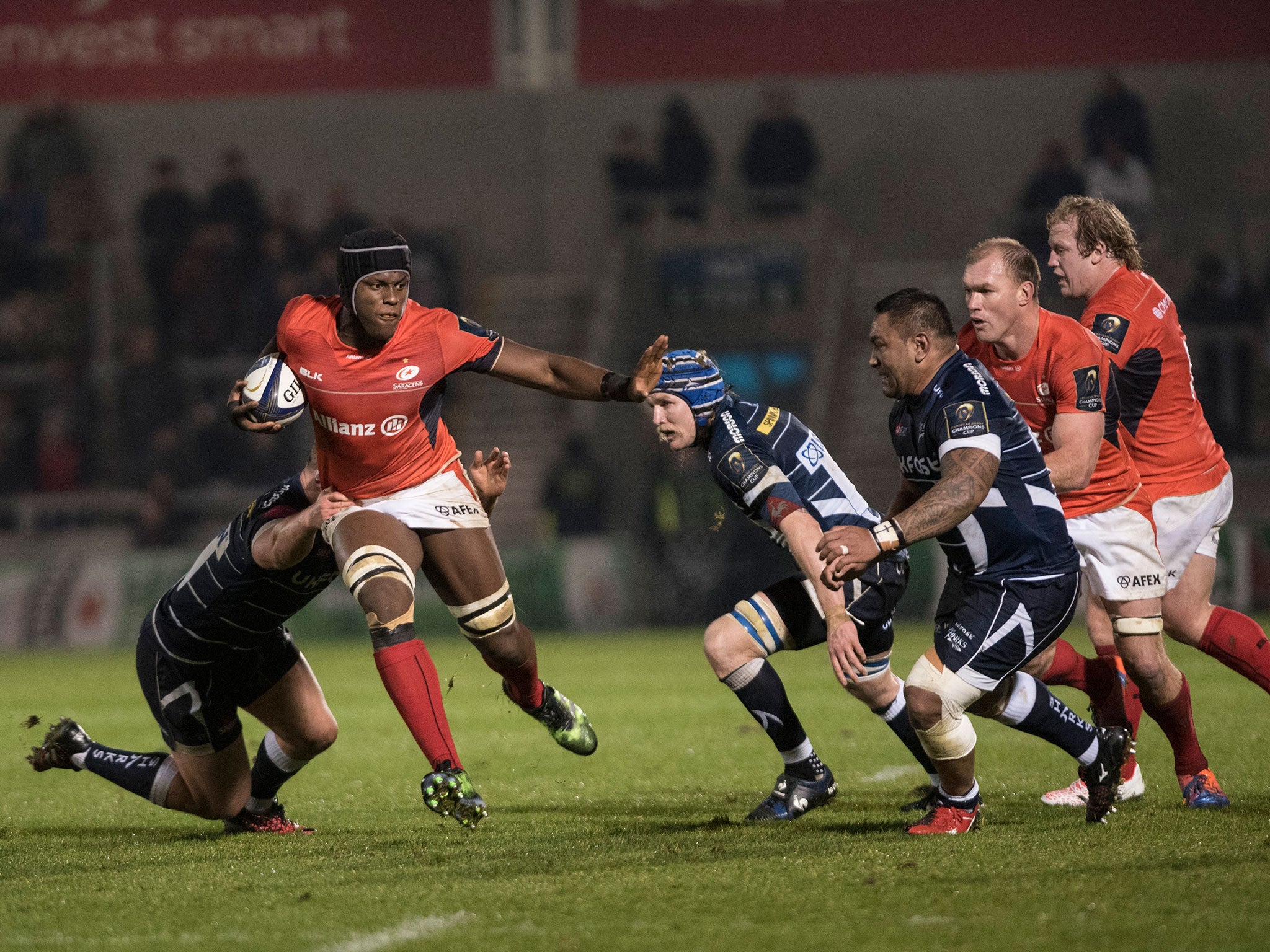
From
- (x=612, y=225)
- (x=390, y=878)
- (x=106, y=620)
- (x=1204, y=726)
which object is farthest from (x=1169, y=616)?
(x=612, y=225)

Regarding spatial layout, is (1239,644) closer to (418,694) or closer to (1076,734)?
(1076,734)

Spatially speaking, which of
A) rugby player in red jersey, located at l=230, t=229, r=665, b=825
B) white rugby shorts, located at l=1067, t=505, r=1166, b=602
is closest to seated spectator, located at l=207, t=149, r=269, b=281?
rugby player in red jersey, located at l=230, t=229, r=665, b=825

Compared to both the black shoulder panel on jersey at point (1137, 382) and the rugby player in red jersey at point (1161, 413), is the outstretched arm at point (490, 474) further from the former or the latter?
the black shoulder panel on jersey at point (1137, 382)

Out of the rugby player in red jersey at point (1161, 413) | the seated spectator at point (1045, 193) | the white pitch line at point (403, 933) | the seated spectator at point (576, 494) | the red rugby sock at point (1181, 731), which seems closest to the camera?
the white pitch line at point (403, 933)

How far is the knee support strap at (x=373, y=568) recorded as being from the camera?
545 centimetres

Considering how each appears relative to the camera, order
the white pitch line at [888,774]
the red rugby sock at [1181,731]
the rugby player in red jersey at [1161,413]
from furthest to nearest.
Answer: the white pitch line at [888,774] < the rugby player in red jersey at [1161,413] < the red rugby sock at [1181,731]

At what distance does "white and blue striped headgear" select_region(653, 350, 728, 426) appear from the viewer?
19.2ft

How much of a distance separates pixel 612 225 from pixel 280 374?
15.0 m

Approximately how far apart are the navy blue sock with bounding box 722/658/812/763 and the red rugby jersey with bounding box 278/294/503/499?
145 centimetres

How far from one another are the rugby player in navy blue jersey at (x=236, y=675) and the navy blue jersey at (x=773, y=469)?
96 cm

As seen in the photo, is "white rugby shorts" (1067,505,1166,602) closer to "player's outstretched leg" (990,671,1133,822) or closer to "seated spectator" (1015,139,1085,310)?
"player's outstretched leg" (990,671,1133,822)

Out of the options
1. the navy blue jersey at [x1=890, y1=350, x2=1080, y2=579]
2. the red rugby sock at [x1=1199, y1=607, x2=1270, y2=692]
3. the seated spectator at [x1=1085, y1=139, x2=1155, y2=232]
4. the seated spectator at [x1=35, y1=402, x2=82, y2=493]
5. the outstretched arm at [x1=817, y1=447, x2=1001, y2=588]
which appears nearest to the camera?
the outstretched arm at [x1=817, y1=447, x2=1001, y2=588]

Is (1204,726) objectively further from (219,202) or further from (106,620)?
(219,202)

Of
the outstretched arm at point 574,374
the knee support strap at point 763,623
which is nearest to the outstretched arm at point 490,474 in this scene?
the outstretched arm at point 574,374
